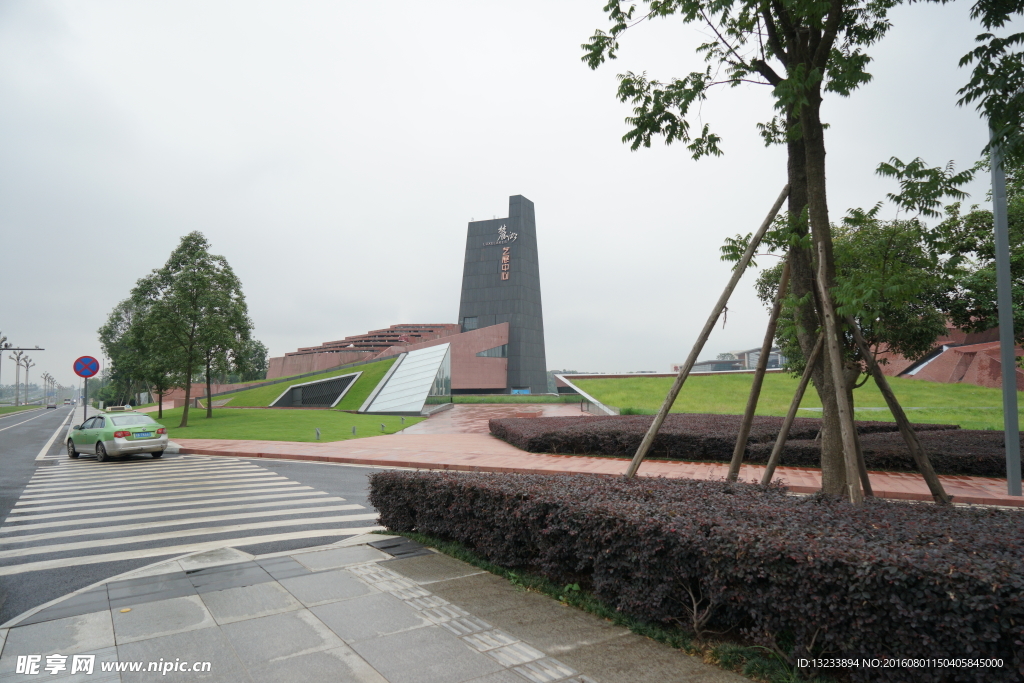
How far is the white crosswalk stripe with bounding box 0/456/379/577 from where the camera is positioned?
6.73m

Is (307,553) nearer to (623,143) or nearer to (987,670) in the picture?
(987,670)

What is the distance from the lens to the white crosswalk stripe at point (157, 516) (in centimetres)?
673

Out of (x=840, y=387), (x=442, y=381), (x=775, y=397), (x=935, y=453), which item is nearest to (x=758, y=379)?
(x=840, y=387)

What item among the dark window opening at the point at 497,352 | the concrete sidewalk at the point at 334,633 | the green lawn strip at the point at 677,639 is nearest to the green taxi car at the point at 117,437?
the concrete sidewalk at the point at 334,633

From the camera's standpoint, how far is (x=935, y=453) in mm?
11227

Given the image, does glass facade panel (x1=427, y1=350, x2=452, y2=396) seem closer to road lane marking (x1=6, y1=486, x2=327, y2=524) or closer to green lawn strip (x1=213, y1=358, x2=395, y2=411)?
green lawn strip (x1=213, y1=358, x2=395, y2=411)

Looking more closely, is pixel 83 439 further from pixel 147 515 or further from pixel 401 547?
pixel 401 547

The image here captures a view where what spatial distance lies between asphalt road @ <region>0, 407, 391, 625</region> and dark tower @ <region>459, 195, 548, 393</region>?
50.5m

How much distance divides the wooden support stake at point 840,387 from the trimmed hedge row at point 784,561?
24 centimetres

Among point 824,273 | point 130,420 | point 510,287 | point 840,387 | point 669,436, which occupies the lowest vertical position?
point 669,436

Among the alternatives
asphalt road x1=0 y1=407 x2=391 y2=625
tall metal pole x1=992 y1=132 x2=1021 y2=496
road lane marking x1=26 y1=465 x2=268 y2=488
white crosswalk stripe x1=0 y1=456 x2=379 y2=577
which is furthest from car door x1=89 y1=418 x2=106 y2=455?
tall metal pole x1=992 y1=132 x2=1021 y2=496

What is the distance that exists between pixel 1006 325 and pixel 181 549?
461 inches

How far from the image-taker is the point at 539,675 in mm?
3365

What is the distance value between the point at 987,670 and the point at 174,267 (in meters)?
42.9
